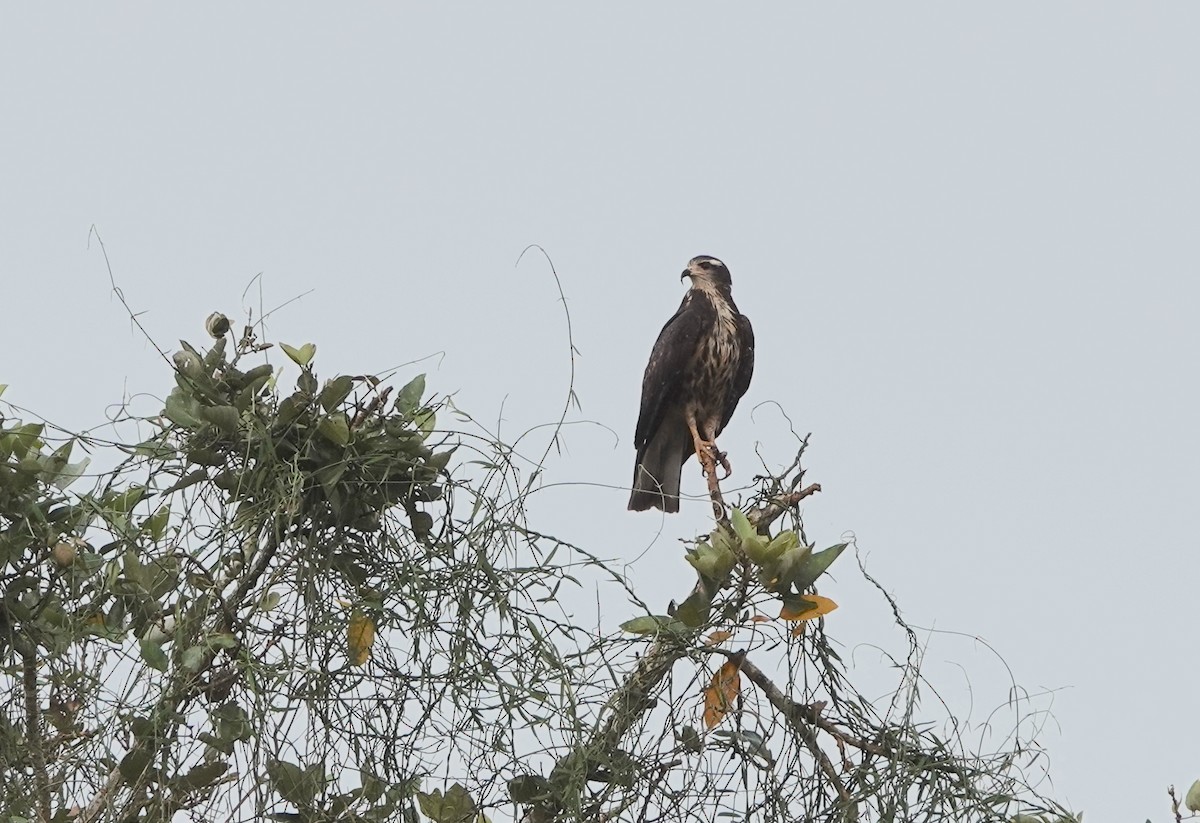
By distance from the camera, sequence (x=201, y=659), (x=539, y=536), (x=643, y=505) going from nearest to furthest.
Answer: (x=201, y=659) < (x=539, y=536) < (x=643, y=505)

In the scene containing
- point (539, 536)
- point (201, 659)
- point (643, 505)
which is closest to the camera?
point (201, 659)

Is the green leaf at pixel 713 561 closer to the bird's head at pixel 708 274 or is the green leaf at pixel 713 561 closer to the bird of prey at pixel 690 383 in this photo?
the bird of prey at pixel 690 383

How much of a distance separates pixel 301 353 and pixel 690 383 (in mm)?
4082

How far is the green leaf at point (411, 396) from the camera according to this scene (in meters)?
2.61

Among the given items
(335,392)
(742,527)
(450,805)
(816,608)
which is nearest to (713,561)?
(742,527)

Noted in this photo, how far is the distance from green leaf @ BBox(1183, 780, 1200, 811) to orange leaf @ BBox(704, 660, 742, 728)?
1.03 metres

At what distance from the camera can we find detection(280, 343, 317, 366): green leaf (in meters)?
2.57

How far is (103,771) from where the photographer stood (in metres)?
2.46

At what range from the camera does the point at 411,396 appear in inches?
103

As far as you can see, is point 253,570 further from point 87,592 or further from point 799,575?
point 799,575

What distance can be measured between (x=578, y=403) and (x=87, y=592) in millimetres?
949

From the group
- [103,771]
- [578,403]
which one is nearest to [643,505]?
[578,403]

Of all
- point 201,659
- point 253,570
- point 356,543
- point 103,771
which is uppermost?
point 356,543

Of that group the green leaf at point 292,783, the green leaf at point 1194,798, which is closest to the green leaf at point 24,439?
the green leaf at point 292,783
